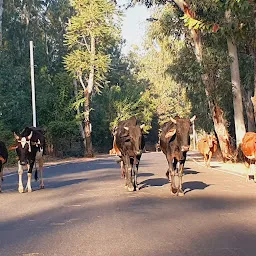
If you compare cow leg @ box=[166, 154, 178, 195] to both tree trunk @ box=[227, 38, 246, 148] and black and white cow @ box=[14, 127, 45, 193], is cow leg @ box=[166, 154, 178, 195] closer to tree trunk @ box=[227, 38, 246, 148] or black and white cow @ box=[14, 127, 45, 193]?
black and white cow @ box=[14, 127, 45, 193]

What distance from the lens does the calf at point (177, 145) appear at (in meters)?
15.1

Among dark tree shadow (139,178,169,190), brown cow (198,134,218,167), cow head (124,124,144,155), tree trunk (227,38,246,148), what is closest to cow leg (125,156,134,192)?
cow head (124,124,144,155)

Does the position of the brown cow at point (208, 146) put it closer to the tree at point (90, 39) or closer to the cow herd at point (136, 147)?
the cow herd at point (136, 147)

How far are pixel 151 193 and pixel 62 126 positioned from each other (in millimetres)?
36891

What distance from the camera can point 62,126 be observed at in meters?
51.9

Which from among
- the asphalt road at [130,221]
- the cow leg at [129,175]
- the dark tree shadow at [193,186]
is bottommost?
the asphalt road at [130,221]

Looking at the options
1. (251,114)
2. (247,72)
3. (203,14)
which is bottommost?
(251,114)

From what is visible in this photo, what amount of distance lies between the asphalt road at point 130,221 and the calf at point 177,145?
1.77 feet

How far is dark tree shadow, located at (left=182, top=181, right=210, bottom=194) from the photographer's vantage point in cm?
1686

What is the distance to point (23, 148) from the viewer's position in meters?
17.1

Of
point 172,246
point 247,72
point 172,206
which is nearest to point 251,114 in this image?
point 247,72

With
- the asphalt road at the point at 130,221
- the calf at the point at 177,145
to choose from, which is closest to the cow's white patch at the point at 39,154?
the asphalt road at the point at 130,221

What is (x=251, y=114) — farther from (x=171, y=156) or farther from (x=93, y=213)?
(x=93, y=213)

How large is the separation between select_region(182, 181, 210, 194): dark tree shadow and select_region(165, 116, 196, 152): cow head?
1.67m
